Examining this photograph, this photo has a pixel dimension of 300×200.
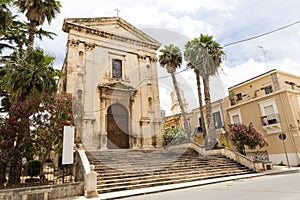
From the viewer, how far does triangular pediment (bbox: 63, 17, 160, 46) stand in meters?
15.6

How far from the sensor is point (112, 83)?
1543 cm

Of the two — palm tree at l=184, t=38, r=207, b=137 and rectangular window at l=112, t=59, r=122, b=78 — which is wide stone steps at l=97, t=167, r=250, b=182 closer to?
palm tree at l=184, t=38, r=207, b=137

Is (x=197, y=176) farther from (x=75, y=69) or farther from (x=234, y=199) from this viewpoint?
(x=75, y=69)

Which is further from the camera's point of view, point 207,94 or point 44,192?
point 207,94

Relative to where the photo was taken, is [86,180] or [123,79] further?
[123,79]

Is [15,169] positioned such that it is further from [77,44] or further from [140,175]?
[77,44]

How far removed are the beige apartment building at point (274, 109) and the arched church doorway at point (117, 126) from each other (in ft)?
37.3

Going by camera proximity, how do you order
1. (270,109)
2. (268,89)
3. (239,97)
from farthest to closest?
1. (239,97)
2. (268,89)
3. (270,109)

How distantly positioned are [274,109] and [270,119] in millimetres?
877

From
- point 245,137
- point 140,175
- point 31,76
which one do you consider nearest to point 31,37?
point 31,76

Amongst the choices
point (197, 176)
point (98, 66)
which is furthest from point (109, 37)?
point (197, 176)

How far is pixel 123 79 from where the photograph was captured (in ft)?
53.7

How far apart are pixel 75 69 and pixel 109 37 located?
14.1ft

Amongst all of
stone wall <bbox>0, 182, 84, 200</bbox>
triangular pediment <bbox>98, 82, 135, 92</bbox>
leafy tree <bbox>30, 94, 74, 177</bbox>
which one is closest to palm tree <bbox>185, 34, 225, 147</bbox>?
triangular pediment <bbox>98, 82, 135, 92</bbox>
